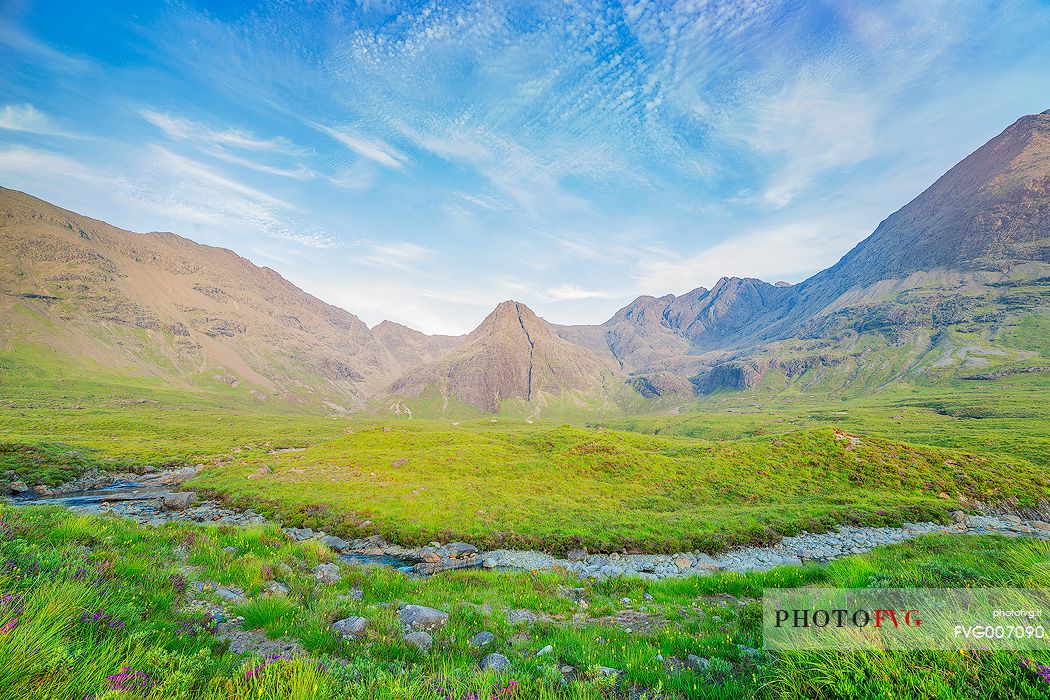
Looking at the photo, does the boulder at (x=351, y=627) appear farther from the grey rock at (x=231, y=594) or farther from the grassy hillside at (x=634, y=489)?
the grassy hillside at (x=634, y=489)

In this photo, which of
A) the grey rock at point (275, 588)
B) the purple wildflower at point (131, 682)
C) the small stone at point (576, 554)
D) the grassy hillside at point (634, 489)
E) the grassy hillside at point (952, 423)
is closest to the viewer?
the purple wildflower at point (131, 682)

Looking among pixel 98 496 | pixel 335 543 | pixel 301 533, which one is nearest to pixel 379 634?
pixel 335 543

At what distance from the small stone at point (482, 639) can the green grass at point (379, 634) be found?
0.27 m

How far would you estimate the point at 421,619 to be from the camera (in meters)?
9.77

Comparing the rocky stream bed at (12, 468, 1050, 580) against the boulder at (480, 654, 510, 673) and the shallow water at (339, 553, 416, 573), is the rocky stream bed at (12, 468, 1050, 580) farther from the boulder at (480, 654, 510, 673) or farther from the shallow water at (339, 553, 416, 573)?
the boulder at (480, 654, 510, 673)

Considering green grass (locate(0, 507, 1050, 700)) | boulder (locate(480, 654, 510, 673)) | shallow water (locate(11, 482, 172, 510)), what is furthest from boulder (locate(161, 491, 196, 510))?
boulder (locate(480, 654, 510, 673))

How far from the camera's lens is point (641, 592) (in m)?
15.7

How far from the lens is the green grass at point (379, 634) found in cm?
416

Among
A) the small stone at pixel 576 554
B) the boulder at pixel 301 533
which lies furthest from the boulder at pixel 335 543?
the small stone at pixel 576 554

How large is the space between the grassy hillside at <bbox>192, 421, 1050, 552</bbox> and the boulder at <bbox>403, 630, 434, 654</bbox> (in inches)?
914

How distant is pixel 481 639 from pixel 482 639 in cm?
2

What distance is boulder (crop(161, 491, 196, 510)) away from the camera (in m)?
40.2

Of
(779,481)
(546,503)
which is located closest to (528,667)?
(546,503)

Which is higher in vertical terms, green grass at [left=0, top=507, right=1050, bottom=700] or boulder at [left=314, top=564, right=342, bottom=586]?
green grass at [left=0, top=507, right=1050, bottom=700]
